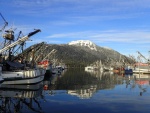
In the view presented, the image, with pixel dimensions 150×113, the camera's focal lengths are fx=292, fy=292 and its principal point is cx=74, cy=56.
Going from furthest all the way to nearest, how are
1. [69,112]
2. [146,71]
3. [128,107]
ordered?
[146,71] < [128,107] < [69,112]

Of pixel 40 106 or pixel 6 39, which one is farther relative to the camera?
pixel 6 39

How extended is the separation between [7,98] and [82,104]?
8.39 metres

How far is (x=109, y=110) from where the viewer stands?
2481 cm

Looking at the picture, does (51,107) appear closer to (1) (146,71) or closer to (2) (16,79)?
(2) (16,79)

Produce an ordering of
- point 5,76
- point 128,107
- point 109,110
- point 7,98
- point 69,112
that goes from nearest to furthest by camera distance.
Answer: point 69,112
point 109,110
point 128,107
point 7,98
point 5,76

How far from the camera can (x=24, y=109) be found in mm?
24484

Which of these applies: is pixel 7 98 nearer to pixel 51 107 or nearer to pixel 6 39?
pixel 51 107

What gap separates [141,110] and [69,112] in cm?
645

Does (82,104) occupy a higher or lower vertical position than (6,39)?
lower

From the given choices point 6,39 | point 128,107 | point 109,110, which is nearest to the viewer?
point 109,110

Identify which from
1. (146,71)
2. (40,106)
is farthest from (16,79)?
(146,71)

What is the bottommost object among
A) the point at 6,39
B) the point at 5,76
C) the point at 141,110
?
the point at 141,110

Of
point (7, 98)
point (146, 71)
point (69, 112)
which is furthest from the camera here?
point (146, 71)

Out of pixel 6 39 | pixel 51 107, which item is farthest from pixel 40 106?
pixel 6 39
